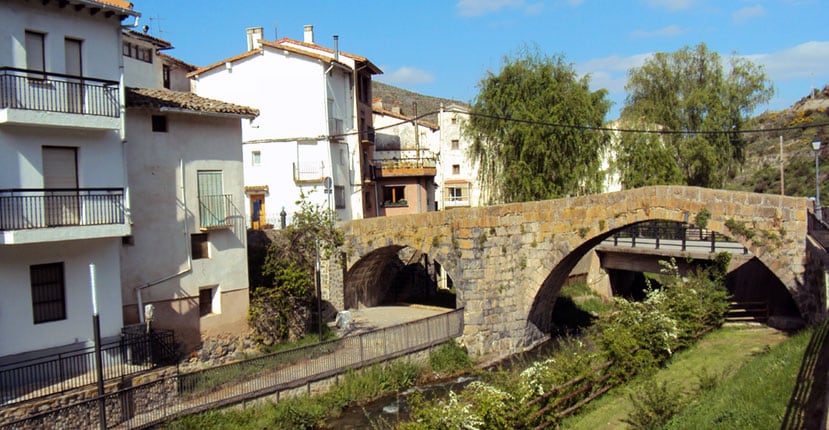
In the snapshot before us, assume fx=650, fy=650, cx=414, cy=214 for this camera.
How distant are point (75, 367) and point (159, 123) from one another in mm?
6746

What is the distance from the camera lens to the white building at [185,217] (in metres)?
17.0

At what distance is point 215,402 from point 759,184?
44975 mm

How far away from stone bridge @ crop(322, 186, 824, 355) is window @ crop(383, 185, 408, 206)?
13079mm

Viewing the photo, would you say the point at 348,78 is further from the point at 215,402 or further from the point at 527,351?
the point at 215,402

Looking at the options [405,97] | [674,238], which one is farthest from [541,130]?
[405,97]

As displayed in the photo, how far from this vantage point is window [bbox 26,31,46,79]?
1387 centimetres

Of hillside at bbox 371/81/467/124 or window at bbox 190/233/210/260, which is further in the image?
hillside at bbox 371/81/467/124

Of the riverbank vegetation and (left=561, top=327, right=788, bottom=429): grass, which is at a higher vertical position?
(left=561, top=327, right=788, bottom=429): grass

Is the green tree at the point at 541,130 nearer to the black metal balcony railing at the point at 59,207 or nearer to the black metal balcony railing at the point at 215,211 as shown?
the black metal balcony railing at the point at 215,211

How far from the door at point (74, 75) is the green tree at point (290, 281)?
24.4 ft

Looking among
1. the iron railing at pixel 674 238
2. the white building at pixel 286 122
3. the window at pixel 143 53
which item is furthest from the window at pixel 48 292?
the iron railing at pixel 674 238

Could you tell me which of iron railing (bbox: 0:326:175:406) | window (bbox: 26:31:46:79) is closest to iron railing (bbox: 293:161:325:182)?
iron railing (bbox: 0:326:175:406)

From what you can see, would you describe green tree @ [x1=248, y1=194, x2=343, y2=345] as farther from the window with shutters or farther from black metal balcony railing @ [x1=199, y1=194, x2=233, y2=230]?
the window with shutters

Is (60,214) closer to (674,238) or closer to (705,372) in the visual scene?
(705,372)
